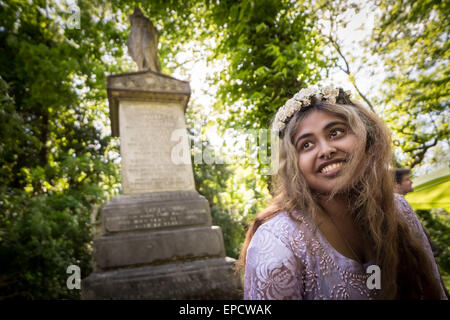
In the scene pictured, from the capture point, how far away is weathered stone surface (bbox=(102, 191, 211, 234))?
349 cm

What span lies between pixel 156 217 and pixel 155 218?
2 cm

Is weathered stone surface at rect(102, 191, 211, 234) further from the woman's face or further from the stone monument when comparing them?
the woman's face

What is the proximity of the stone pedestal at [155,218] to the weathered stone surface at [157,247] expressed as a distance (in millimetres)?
13

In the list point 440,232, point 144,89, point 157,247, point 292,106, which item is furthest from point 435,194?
point 440,232

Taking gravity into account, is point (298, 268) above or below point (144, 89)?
below

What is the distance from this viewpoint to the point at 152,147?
418cm

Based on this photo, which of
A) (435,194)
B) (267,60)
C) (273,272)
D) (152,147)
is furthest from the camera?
(152,147)

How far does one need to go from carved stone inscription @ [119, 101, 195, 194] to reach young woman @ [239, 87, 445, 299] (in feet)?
9.54

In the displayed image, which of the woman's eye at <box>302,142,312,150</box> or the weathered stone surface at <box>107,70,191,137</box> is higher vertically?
the weathered stone surface at <box>107,70,191,137</box>

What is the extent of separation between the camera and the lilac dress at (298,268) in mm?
955

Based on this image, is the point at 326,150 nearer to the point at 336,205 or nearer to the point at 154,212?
the point at 336,205

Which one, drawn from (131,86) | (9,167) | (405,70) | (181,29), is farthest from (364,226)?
(9,167)

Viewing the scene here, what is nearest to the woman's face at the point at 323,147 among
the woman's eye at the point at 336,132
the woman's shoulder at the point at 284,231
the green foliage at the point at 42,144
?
the woman's eye at the point at 336,132

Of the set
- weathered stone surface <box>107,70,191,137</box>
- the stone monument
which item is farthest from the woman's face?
weathered stone surface <box>107,70,191,137</box>
